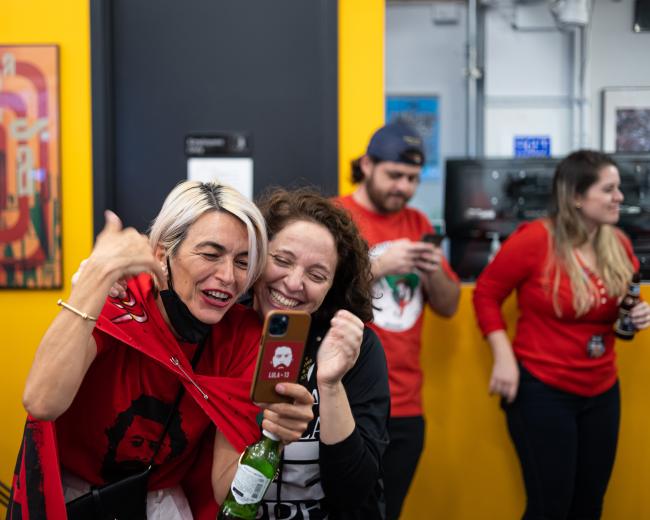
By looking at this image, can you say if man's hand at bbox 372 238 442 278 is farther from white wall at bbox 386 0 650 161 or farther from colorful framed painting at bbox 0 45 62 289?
white wall at bbox 386 0 650 161

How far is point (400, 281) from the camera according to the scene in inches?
106

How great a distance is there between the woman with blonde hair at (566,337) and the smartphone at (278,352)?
5.60 ft

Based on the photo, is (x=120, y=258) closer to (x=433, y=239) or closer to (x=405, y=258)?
(x=405, y=258)

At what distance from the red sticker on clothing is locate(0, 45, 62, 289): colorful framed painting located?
2.04 meters

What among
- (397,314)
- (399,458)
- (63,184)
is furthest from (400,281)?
(63,184)

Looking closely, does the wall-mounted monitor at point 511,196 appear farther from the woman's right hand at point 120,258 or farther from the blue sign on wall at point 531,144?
the blue sign on wall at point 531,144

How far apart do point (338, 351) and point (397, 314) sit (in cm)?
137

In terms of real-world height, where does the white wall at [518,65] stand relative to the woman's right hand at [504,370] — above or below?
above

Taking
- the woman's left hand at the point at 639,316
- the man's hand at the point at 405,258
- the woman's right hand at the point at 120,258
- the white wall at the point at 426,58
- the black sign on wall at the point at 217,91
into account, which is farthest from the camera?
the white wall at the point at 426,58

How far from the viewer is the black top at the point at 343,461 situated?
1362mm

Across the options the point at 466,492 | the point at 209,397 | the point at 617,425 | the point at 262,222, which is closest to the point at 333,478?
the point at 209,397

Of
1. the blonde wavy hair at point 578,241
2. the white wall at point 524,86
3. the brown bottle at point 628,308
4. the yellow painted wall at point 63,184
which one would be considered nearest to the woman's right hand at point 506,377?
the blonde wavy hair at point 578,241

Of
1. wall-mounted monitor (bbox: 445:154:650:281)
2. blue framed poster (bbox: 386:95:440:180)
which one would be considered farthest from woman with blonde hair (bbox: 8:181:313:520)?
blue framed poster (bbox: 386:95:440:180)

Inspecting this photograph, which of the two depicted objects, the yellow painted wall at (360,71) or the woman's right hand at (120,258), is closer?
the woman's right hand at (120,258)
